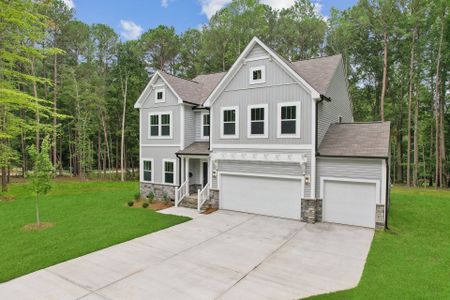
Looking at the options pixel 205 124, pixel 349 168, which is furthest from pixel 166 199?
pixel 349 168

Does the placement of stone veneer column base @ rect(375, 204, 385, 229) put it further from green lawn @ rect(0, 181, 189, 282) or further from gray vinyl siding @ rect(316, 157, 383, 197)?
green lawn @ rect(0, 181, 189, 282)

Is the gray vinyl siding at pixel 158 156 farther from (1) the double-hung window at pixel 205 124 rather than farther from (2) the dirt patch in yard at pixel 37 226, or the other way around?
(2) the dirt patch in yard at pixel 37 226

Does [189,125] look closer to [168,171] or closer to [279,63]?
[168,171]

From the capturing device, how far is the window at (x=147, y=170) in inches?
653

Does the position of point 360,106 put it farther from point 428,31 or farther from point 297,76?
point 297,76

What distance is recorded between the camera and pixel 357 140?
11.6 m

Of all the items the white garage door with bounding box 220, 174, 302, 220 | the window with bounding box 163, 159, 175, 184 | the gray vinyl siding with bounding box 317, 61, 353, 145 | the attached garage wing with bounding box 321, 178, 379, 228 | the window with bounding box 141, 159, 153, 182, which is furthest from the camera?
the window with bounding box 141, 159, 153, 182

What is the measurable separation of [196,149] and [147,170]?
4020mm

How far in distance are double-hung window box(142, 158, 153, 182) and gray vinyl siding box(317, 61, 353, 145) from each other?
10110 mm

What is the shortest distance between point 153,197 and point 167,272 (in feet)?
29.9

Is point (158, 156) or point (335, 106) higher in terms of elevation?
point (335, 106)

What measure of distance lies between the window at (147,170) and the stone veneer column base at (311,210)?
9.43 meters

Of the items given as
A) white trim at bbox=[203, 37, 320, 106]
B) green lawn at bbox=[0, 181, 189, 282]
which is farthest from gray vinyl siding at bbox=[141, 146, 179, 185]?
white trim at bbox=[203, 37, 320, 106]

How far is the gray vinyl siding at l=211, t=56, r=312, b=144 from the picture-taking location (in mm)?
11680
